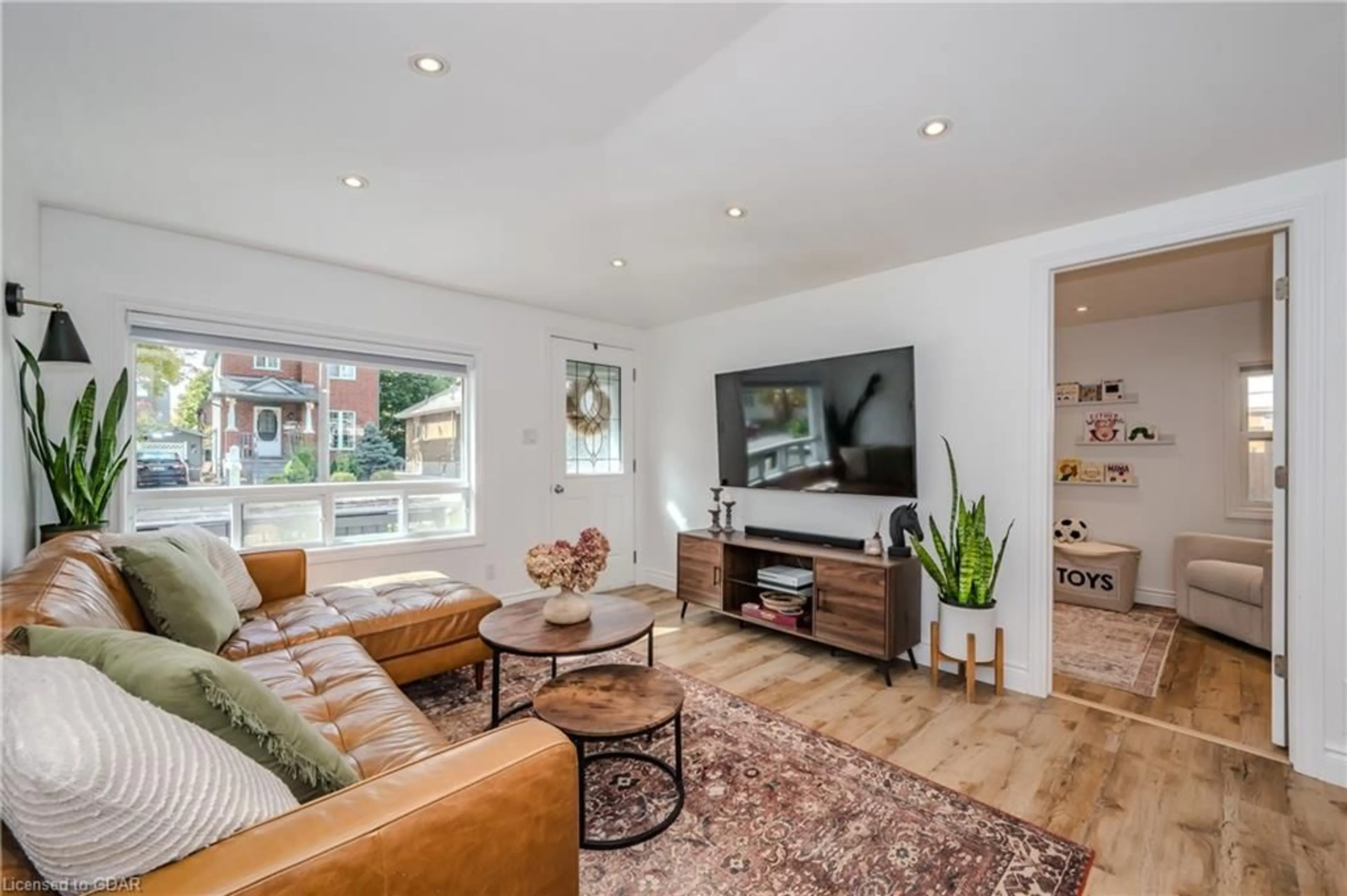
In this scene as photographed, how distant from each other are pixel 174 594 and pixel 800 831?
225cm

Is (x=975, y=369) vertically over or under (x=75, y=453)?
over

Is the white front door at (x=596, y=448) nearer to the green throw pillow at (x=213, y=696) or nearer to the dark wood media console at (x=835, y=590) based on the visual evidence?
the dark wood media console at (x=835, y=590)

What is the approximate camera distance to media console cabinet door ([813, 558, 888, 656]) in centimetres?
288

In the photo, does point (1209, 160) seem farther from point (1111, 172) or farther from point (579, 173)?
point (579, 173)

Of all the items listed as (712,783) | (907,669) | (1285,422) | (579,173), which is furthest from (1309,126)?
(712,783)

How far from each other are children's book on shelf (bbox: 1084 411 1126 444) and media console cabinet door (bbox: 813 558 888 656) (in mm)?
3100

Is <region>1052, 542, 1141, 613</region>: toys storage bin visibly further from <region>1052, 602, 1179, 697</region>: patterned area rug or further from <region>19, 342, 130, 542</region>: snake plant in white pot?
<region>19, 342, 130, 542</region>: snake plant in white pot

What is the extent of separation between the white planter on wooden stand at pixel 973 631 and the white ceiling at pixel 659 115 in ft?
6.26

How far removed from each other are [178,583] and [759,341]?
349cm

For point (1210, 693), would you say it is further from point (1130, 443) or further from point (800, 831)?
point (800, 831)

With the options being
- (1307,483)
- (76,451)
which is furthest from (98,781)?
(1307,483)

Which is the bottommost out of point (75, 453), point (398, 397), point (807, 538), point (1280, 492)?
point (807, 538)

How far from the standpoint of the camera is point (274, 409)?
3.26 m

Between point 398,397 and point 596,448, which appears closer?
point 398,397
